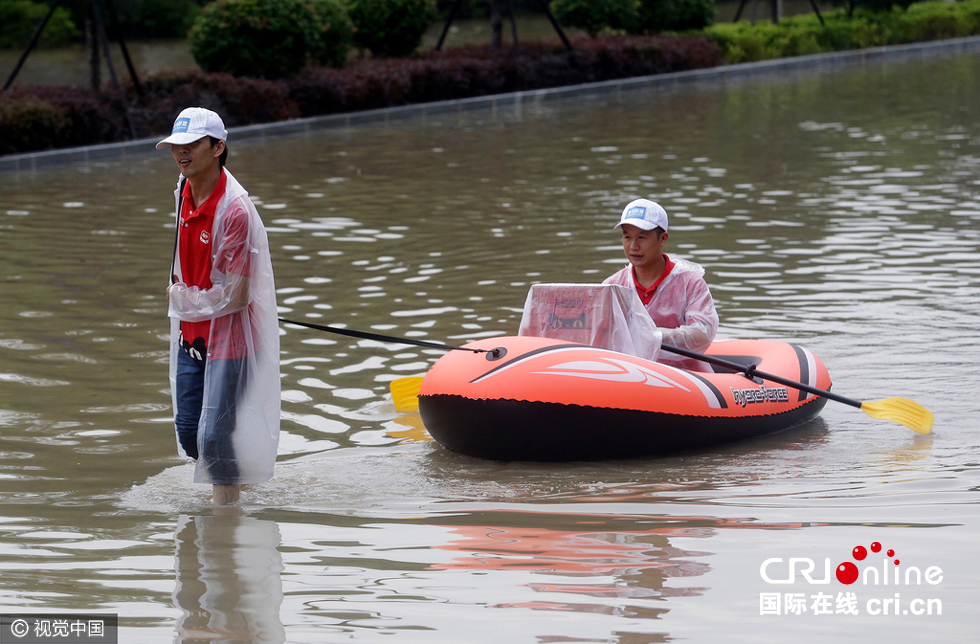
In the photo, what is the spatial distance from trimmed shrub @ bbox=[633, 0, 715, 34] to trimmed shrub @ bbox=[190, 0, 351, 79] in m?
10.9

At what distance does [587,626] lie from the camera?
381 centimetres

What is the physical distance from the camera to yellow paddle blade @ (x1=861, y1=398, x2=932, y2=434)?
6074 mm

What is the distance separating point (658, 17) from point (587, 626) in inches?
1078

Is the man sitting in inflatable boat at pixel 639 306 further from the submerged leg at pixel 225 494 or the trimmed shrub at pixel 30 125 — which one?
the trimmed shrub at pixel 30 125

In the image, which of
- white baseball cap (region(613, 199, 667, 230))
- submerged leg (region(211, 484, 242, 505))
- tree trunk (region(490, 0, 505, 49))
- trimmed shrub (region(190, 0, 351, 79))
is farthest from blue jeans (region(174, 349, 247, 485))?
tree trunk (region(490, 0, 505, 49))

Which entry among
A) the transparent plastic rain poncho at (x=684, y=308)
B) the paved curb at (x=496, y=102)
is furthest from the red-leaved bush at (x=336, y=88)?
the transparent plastic rain poncho at (x=684, y=308)

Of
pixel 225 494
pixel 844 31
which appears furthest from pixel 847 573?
pixel 844 31

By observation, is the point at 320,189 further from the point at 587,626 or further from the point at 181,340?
the point at 587,626

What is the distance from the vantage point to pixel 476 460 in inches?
236

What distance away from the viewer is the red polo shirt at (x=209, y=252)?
4.83 m

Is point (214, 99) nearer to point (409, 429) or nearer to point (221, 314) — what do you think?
point (409, 429)

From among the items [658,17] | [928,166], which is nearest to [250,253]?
[928,166]

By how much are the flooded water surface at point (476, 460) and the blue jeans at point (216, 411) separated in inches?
9.5

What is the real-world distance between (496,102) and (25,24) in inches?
575
